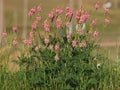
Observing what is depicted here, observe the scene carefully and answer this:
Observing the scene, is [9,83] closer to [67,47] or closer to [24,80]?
[24,80]

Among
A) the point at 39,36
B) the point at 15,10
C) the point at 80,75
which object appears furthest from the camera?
the point at 15,10

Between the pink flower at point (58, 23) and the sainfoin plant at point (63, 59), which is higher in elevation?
the pink flower at point (58, 23)

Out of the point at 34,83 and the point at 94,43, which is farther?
the point at 94,43

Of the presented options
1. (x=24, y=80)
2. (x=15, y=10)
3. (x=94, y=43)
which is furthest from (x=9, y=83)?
(x=15, y=10)

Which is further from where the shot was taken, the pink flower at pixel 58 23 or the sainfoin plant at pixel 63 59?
the pink flower at pixel 58 23

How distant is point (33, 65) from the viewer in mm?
5383

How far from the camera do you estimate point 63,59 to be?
5227 mm

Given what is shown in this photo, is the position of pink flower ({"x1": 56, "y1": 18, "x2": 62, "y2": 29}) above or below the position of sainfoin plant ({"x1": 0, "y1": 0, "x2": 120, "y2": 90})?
above

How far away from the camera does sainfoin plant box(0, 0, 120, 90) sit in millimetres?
5118

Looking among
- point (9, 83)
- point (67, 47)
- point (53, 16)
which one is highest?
point (53, 16)

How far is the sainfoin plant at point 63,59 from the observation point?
16.8ft

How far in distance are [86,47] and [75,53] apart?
0.45 feet

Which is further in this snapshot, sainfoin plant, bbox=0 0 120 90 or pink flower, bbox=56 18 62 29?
pink flower, bbox=56 18 62 29

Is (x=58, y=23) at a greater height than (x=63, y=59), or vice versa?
(x=58, y=23)
